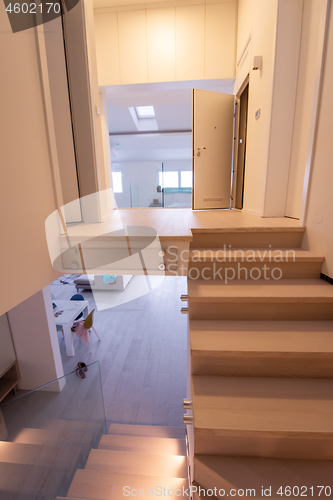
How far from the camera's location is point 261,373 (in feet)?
4.13

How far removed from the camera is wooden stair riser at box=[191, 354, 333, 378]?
1.21 m

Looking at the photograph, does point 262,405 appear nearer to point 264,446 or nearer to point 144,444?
point 264,446

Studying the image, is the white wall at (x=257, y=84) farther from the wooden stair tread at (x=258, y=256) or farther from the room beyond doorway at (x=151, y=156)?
the room beyond doorway at (x=151, y=156)

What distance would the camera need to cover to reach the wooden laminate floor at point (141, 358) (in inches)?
127

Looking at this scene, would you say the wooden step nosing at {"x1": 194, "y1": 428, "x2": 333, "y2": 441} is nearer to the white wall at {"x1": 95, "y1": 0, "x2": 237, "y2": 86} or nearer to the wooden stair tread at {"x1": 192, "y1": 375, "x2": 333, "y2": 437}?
the wooden stair tread at {"x1": 192, "y1": 375, "x2": 333, "y2": 437}

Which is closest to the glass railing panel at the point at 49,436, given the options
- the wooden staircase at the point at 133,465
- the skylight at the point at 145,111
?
the wooden staircase at the point at 133,465

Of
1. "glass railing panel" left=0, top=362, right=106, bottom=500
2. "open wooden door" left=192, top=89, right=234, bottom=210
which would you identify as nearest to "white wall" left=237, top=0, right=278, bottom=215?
"open wooden door" left=192, top=89, right=234, bottom=210

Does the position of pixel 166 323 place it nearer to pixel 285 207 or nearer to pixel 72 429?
pixel 72 429

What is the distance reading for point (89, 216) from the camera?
251 centimetres

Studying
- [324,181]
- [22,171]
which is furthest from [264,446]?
[22,171]

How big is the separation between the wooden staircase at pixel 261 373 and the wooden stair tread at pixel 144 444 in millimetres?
2031

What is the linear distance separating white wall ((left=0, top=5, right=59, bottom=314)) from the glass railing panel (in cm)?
184

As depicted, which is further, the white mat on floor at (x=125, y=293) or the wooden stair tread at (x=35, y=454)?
the white mat on floor at (x=125, y=293)

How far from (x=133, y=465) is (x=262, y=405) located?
A: 2128 mm
